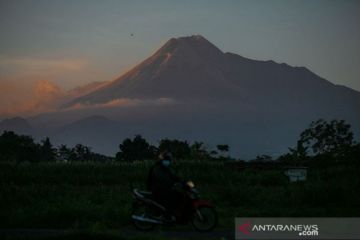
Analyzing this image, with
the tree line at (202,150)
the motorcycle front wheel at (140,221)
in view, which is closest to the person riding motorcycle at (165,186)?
the motorcycle front wheel at (140,221)

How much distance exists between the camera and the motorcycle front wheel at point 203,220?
15.3 metres

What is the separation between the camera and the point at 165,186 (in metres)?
15.4

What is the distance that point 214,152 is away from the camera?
64562mm

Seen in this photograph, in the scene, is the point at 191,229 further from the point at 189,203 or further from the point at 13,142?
the point at 13,142

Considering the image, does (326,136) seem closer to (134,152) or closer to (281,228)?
(281,228)

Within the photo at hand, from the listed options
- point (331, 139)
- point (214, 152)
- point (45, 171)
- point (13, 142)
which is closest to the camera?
point (331, 139)

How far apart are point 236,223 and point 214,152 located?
4862 centimetres

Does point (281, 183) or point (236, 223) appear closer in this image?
point (236, 223)

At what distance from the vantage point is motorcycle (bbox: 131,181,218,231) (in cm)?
1524

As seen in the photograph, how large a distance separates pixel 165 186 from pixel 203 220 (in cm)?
115

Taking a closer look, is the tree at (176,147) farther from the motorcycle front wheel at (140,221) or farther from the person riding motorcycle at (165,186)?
the person riding motorcycle at (165,186)

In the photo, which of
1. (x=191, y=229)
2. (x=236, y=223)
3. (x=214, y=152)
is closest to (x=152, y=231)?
(x=191, y=229)

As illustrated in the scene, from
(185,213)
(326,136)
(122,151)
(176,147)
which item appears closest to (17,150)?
(122,151)

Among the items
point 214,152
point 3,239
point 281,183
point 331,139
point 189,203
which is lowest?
point 3,239
